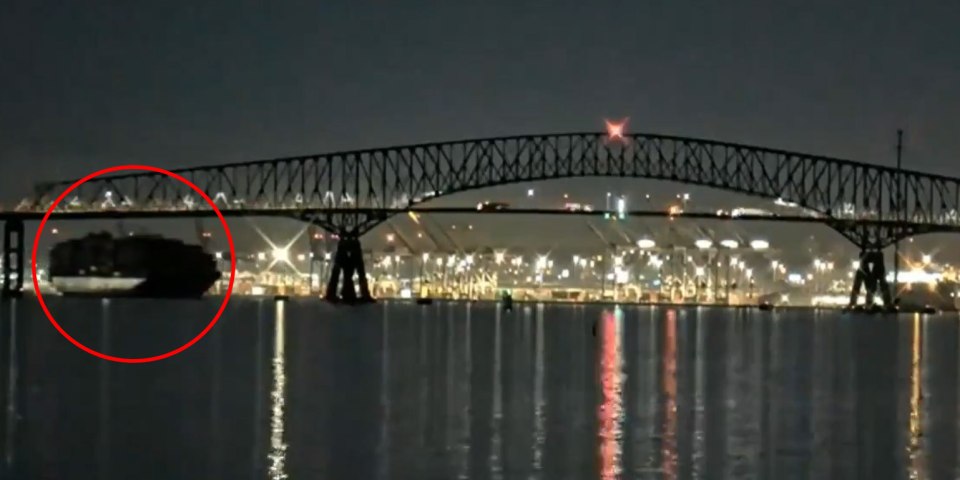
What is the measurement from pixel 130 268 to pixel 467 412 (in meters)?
147

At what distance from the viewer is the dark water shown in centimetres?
2820

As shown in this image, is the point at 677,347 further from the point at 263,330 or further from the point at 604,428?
the point at 604,428

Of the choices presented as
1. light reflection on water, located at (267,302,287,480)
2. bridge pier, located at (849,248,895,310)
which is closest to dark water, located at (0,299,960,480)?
light reflection on water, located at (267,302,287,480)

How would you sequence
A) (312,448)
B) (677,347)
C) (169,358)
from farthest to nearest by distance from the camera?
(677,347) → (169,358) → (312,448)

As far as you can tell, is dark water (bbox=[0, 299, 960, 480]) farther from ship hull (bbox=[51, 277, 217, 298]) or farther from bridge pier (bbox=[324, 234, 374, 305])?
ship hull (bbox=[51, 277, 217, 298])

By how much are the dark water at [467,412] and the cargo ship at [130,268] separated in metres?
105

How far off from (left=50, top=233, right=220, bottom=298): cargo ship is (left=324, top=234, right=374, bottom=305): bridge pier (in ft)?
67.1

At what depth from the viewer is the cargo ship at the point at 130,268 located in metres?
174

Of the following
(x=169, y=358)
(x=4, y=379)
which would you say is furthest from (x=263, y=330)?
(x=4, y=379)

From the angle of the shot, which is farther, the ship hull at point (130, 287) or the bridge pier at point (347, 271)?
the ship hull at point (130, 287)

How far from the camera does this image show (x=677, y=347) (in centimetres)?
7425

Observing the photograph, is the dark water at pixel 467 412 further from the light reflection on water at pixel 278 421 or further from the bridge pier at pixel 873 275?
the bridge pier at pixel 873 275

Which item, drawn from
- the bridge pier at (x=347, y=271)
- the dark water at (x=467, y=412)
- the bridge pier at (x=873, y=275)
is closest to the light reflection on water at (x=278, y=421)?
the dark water at (x=467, y=412)

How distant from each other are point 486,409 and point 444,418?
8.16 ft
